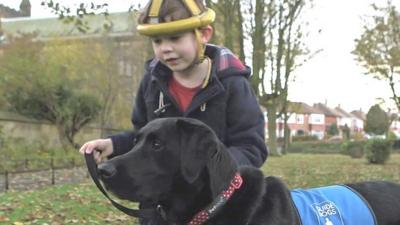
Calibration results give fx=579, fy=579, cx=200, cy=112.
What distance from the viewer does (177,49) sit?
3.37 m

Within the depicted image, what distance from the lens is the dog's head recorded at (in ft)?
9.45

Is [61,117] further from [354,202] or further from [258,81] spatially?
[354,202]

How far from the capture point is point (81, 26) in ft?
33.6

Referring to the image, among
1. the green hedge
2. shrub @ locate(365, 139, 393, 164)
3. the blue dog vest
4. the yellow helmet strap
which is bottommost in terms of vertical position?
the green hedge

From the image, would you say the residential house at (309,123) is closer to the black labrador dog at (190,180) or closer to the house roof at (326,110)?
the house roof at (326,110)

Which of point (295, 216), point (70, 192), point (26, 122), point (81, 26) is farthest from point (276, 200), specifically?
point (26, 122)

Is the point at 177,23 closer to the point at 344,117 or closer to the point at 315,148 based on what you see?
the point at 315,148

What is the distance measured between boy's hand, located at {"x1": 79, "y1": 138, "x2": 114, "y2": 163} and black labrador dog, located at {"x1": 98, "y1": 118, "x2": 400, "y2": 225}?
41 cm

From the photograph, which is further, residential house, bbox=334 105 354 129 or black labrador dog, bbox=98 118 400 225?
residential house, bbox=334 105 354 129

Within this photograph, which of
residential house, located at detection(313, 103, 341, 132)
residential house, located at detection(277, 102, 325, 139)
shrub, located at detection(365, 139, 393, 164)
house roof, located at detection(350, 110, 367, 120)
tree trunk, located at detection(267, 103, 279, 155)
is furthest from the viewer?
house roof, located at detection(350, 110, 367, 120)

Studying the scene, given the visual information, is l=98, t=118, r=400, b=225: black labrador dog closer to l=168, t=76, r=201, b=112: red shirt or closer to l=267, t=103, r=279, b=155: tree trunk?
l=168, t=76, r=201, b=112: red shirt

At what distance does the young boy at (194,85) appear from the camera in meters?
3.36

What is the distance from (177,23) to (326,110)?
405 feet

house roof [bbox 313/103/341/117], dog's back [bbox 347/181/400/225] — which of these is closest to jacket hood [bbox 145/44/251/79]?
dog's back [bbox 347/181/400/225]
